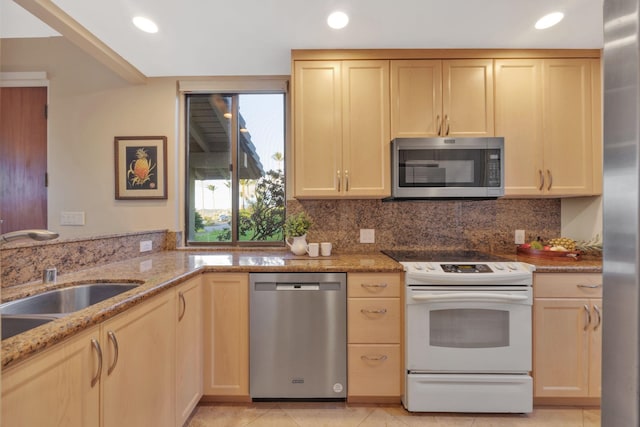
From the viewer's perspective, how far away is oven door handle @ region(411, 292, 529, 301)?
1.74 m

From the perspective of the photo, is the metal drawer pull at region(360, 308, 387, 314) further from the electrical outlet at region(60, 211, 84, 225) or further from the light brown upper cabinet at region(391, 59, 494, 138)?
the electrical outlet at region(60, 211, 84, 225)

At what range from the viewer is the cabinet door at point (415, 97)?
7.13ft

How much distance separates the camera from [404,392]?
5.98 ft

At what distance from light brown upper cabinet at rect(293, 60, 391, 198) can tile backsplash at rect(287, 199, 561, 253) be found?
0.36m

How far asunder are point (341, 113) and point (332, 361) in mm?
1668

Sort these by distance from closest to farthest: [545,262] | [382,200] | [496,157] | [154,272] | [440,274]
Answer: [154,272] → [440,274] → [545,262] → [496,157] → [382,200]

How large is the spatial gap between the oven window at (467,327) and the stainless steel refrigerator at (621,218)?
159cm

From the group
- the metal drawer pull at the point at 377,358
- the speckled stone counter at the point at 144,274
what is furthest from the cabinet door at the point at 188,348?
the metal drawer pull at the point at 377,358

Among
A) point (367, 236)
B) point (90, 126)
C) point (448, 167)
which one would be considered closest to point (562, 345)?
point (448, 167)

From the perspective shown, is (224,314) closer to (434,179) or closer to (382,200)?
(382,200)

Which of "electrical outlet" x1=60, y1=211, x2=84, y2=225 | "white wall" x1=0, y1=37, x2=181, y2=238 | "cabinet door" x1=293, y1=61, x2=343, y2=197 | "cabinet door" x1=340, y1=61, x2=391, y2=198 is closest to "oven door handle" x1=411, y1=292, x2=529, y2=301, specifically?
"cabinet door" x1=340, y1=61, x2=391, y2=198

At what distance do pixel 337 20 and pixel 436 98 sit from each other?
34.5 inches

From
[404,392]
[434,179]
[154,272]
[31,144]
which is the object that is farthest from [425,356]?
[31,144]

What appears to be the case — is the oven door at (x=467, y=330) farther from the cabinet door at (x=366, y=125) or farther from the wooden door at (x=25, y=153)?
the wooden door at (x=25, y=153)
